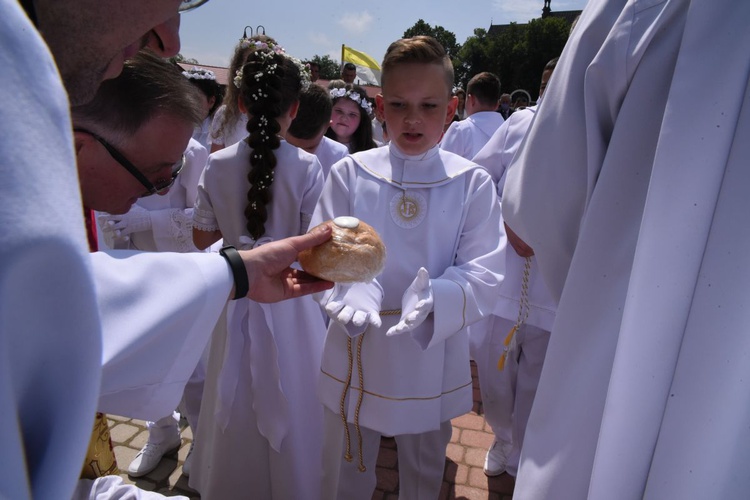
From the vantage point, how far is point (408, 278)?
7.04 ft

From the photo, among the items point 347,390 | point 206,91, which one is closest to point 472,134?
point 206,91

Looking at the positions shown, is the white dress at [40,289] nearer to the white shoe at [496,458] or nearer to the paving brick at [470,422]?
the white shoe at [496,458]

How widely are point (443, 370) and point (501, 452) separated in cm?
140

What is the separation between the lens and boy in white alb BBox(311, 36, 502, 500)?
82.0 inches

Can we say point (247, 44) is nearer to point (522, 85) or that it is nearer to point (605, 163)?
point (605, 163)

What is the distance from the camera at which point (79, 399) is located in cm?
57

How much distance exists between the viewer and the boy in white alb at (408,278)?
2.08 meters

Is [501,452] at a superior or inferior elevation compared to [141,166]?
inferior

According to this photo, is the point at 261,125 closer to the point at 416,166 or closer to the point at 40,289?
the point at 416,166

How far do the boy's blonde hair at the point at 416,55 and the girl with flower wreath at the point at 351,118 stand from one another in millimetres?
2959

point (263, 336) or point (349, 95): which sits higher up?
point (349, 95)

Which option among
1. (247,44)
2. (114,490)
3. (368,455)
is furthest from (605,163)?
Result: (247,44)

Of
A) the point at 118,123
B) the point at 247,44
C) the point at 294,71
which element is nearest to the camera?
the point at 118,123

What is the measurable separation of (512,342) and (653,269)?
204 centimetres
